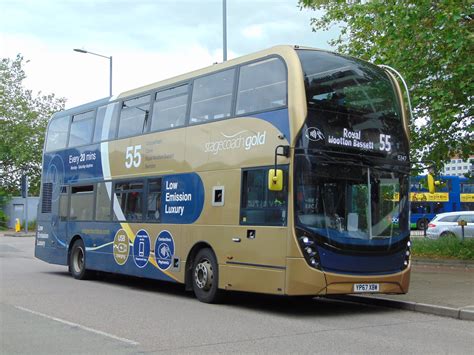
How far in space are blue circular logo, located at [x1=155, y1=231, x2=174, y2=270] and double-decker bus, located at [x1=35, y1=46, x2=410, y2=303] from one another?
0.07 feet

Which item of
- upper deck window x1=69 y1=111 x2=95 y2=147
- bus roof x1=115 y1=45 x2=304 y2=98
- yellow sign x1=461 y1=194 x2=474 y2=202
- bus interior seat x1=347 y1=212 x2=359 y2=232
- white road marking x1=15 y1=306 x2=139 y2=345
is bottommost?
white road marking x1=15 y1=306 x2=139 y2=345

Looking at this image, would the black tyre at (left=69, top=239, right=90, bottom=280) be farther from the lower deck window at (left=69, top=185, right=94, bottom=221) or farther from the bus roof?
the bus roof

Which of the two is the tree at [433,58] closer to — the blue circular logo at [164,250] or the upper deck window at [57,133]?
the blue circular logo at [164,250]

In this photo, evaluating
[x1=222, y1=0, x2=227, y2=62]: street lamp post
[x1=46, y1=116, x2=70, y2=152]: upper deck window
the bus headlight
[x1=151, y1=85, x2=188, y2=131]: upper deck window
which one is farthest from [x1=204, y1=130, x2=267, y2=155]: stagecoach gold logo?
[x1=222, y1=0, x2=227, y2=62]: street lamp post

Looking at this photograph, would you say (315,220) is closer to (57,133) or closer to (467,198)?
(57,133)

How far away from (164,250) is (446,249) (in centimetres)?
1006

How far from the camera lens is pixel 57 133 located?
17109mm

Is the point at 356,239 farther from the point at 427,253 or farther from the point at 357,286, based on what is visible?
the point at 427,253

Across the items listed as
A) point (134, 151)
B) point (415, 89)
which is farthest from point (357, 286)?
point (415, 89)

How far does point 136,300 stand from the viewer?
11531 millimetres

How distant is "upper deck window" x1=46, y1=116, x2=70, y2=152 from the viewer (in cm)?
1669

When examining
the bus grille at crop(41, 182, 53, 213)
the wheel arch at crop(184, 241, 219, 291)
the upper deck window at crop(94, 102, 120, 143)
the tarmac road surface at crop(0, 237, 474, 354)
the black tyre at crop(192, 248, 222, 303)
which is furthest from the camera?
the bus grille at crop(41, 182, 53, 213)

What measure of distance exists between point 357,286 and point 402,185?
2.08 meters

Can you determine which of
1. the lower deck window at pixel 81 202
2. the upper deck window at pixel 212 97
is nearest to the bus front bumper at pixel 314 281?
the upper deck window at pixel 212 97
